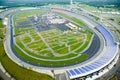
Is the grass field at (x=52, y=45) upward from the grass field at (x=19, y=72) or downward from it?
upward

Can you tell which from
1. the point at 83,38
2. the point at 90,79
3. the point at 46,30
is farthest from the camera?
the point at 46,30

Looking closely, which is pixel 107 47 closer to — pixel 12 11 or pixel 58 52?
pixel 58 52

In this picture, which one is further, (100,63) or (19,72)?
(100,63)

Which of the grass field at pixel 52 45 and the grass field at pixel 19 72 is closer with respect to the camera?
the grass field at pixel 19 72

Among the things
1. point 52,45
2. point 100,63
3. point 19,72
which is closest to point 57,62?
point 19,72

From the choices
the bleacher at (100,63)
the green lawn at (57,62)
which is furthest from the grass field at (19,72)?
the bleacher at (100,63)

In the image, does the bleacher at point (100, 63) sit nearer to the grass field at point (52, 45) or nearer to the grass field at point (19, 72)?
the grass field at point (52, 45)

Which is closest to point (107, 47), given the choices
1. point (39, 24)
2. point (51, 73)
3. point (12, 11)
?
point (51, 73)

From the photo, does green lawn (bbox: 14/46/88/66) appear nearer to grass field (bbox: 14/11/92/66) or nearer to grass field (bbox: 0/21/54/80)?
grass field (bbox: 14/11/92/66)

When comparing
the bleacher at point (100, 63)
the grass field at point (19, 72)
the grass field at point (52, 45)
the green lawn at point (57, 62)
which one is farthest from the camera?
the grass field at point (52, 45)

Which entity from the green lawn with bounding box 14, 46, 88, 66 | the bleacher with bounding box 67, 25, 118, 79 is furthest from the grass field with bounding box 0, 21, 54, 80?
the bleacher with bounding box 67, 25, 118, 79

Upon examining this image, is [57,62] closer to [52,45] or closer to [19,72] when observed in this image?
[19,72]
